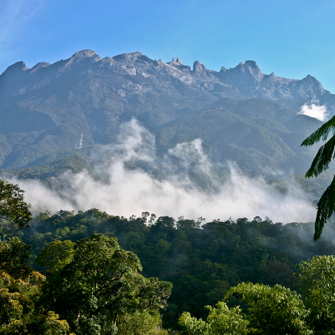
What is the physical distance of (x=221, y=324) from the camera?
884 centimetres

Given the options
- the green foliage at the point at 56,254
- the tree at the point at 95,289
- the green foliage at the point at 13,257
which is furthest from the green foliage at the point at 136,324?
the green foliage at the point at 13,257

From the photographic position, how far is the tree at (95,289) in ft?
46.4

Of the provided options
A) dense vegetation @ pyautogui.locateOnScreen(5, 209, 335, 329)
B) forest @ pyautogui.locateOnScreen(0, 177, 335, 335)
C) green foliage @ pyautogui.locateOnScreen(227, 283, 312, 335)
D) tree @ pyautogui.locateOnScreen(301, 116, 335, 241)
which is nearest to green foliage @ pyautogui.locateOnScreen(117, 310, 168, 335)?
forest @ pyautogui.locateOnScreen(0, 177, 335, 335)

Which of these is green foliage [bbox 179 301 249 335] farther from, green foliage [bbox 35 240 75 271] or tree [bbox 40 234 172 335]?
green foliage [bbox 35 240 75 271]

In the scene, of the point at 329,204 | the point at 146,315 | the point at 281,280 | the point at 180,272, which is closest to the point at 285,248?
the point at 281,280

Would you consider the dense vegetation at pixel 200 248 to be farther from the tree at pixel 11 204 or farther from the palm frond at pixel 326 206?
the palm frond at pixel 326 206

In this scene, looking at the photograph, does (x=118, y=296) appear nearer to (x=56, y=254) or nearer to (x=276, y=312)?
(x=56, y=254)

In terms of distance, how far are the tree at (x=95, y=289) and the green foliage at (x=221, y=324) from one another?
5.91m

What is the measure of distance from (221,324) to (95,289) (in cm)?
852

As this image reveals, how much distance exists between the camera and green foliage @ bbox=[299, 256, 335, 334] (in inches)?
307

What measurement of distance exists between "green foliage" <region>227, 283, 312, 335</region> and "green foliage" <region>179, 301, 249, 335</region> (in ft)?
1.12

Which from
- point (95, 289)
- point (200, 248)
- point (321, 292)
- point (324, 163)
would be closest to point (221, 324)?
point (321, 292)

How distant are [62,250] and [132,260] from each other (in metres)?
7.70

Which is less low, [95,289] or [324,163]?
[324,163]
